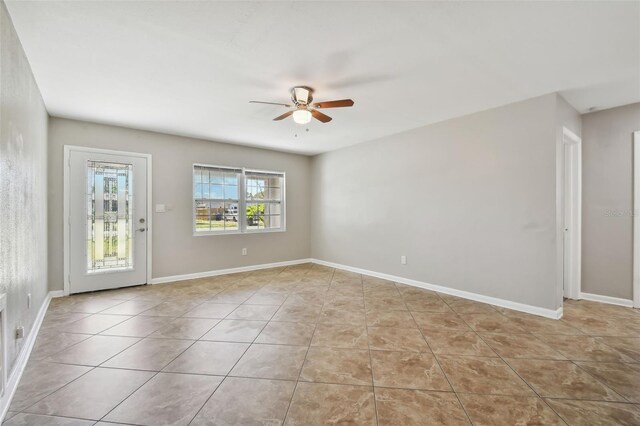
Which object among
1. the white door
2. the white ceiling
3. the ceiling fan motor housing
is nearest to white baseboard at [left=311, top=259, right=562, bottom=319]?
the white ceiling

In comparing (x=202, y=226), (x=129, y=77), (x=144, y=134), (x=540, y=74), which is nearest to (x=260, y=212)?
(x=202, y=226)

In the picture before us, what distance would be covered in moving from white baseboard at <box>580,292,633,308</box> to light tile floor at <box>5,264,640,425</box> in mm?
197

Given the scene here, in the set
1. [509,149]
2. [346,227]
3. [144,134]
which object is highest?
[144,134]

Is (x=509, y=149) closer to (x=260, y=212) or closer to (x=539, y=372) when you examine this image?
(x=539, y=372)

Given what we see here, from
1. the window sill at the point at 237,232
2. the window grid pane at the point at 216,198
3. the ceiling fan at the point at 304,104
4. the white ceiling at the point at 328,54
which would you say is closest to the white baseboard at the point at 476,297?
the window sill at the point at 237,232

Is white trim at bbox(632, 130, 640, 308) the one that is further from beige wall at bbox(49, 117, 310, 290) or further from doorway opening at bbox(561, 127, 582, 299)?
beige wall at bbox(49, 117, 310, 290)

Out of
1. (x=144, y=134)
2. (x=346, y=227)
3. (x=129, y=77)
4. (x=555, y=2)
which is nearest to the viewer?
(x=555, y=2)

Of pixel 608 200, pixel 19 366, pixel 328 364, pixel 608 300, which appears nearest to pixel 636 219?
pixel 608 200

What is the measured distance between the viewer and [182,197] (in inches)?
192

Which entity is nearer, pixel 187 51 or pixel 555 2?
pixel 555 2

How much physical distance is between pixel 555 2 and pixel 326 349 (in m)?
2.99

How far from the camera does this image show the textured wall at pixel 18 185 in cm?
179

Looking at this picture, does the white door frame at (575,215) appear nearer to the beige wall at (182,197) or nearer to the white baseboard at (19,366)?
the beige wall at (182,197)

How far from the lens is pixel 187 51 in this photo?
7.52 feet
